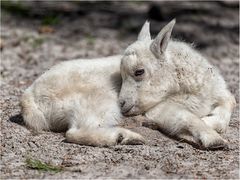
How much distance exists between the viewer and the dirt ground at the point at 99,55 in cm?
566

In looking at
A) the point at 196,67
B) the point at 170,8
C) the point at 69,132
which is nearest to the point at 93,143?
the point at 69,132

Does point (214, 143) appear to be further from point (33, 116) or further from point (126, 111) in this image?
point (33, 116)

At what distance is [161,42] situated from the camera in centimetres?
665

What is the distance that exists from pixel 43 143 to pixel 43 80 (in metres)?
0.78

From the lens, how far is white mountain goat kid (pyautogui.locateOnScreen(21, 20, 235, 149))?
251 inches

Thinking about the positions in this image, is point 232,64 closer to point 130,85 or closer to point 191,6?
point 191,6

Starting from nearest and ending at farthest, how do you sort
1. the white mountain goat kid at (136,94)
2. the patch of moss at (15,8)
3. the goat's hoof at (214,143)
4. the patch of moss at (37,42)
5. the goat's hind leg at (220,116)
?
the goat's hoof at (214,143)
the white mountain goat kid at (136,94)
the goat's hind leg at (220,116)
the patch of moss at (37,42)
the patch of moss at (15,8)

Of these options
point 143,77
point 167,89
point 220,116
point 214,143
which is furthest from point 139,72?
point 214,143

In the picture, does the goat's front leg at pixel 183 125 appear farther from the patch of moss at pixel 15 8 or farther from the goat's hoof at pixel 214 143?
the patch of moss at pixel 15 8

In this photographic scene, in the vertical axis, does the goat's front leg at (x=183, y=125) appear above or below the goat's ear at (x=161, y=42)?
below

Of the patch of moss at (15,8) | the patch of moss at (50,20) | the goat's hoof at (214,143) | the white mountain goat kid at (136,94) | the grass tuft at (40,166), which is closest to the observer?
the grass tuft at (40,166)

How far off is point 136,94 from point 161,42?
60 centimetres

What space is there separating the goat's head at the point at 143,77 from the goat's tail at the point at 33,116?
2.69ft

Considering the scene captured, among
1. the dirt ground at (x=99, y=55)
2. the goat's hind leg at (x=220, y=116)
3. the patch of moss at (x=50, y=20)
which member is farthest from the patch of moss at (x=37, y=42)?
the goat's hind leg at (x=220, y=116)
